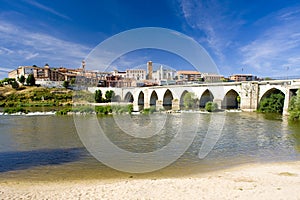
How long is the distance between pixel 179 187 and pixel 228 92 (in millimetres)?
26010

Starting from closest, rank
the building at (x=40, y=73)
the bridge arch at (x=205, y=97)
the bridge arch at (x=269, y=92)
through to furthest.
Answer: the bridge arch at (x=269, y=92) → the bridge arch at (x=205, y=97) → the building at (x=40, y=73)

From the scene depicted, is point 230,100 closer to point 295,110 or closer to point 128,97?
point 295,110

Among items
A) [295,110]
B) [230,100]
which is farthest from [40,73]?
[295,110]

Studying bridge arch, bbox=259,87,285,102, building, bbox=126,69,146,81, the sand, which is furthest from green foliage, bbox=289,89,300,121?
building, bbox=126,69,146,81

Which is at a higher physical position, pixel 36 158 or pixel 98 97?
pixel 98 97

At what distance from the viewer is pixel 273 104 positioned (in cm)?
2239

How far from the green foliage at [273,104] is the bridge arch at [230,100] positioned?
5.92 m

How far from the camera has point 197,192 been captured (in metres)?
4.59

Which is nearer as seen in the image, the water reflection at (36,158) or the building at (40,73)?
the water reflection at (36,158)

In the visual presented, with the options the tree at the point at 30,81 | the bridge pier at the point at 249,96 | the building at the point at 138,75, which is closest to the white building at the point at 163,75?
the building at the point at 138,75

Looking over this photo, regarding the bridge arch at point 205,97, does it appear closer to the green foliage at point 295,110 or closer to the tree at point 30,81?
the green foliage at point 295,110

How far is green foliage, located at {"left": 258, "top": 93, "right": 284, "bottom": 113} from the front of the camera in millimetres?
22172

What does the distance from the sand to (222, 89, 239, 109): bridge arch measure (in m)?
24.3

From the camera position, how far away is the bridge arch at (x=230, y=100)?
1159 inches
